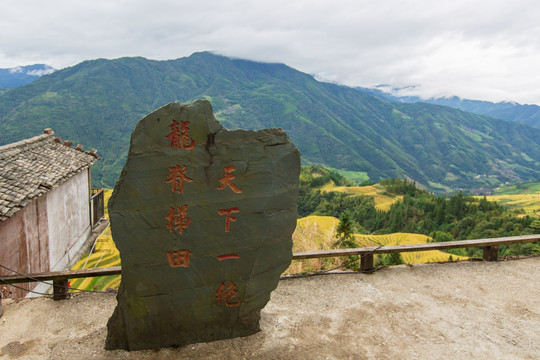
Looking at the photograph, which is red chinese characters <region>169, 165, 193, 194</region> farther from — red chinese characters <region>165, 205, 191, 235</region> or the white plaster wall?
the white plaster wall

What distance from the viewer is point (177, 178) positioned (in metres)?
3.59

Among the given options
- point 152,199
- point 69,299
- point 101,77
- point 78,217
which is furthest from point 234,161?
point 101,77

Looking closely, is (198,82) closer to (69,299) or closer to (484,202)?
(484,202)

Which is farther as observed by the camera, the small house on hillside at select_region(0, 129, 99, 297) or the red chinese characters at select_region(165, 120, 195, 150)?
the small house on hillside at select_region(0, 129, 99, 297)

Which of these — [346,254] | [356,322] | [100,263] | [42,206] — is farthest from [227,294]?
[100,263]

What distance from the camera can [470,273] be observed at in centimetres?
593

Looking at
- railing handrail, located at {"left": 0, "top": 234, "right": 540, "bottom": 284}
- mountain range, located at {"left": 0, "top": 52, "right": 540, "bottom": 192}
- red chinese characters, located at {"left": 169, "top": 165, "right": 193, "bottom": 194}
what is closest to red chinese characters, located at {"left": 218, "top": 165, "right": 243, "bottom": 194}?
red chinese characters, located at {"left": 169, "top": 165, "right": 193, "bottom": 194}

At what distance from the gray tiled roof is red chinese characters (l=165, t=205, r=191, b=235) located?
449 cm

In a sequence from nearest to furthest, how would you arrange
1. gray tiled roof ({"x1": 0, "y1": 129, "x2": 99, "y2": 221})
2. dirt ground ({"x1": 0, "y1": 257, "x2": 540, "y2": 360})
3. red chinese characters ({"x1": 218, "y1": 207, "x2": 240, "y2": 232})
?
red chinese characters ({"x1": 218, "y1": 207, "x2": 240, "y2": 232}) < dirt ground ({"x1": 0, "y1": 257, "x2": 540, "y2": 360}) < gray tiled roof ({"x1": 0, "y1": 129, "x2": 99, "y2": 221})

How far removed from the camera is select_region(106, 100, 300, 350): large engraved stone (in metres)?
3.52

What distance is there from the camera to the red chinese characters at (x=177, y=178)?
356 centimetres

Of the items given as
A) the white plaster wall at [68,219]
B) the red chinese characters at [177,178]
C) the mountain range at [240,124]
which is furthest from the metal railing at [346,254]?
the mountain range at [240,124]

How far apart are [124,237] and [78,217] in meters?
9.58

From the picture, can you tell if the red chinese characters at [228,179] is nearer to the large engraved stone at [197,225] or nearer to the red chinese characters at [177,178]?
the large engraved stone at [197,225]
